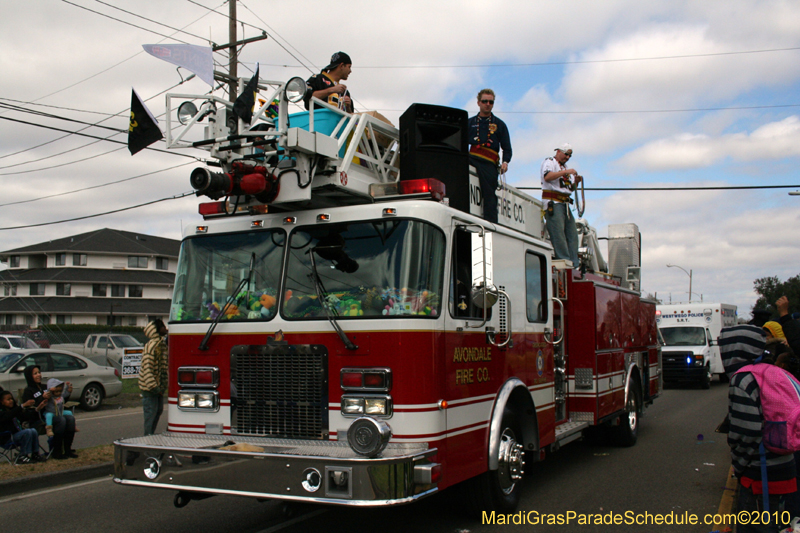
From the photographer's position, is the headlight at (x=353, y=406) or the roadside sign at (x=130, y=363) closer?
the headlight at (x=353, y=406)

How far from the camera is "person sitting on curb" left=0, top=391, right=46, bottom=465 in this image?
27.0ft

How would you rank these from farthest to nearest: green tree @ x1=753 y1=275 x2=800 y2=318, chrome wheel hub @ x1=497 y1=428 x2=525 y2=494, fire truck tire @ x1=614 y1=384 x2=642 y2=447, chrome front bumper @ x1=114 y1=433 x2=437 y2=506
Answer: green tree @ x1=753 y1=275 x2=800 y2=318 < fire truck tire @ x1=614 y1=384 x2=642 y2=447 < chrome wheel hub @ x1=497 y1=428 x2=525 y2=494 < chrome front bumper @ x1=114 y1=433 x2=437 y2=506

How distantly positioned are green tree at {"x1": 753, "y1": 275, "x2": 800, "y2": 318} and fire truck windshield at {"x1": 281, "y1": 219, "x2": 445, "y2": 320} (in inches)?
3018

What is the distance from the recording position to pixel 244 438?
5.17 meters

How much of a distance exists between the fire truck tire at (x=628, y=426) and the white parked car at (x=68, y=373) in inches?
450

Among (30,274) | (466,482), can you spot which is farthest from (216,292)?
(30,274)

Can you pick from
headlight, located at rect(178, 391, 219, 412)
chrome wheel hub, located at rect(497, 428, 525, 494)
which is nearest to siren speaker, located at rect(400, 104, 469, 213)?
chrome wheel hub, located at rect(497, 428, 525, 494)

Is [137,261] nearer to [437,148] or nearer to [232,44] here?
[232,44]

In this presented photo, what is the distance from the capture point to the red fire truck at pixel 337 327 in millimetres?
4602

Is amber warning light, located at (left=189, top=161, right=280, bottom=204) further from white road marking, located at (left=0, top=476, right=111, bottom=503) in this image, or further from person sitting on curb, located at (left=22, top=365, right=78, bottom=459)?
person sitting on curb, located at (left=22, top=365, right=78, bottom=459)

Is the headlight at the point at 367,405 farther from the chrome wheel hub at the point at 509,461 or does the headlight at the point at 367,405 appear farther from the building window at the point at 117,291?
the building window at the point at 117,291

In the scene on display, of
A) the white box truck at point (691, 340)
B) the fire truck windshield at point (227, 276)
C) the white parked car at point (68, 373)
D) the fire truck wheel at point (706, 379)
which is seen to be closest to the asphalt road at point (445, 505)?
the fire truck windshield at point (227, 276)

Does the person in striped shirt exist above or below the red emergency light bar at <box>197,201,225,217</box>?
below

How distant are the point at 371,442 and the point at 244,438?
1.38 metres
